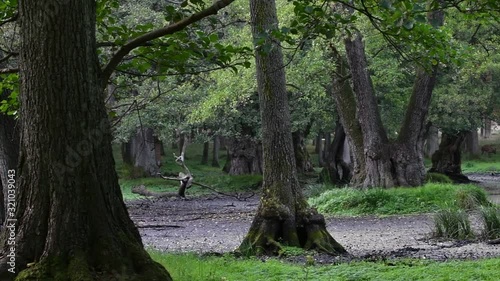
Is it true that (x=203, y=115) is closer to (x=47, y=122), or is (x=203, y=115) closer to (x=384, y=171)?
(x=384, y=171)

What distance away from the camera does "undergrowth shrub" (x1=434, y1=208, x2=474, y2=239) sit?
13.0m

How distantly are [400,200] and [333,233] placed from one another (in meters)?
4.81

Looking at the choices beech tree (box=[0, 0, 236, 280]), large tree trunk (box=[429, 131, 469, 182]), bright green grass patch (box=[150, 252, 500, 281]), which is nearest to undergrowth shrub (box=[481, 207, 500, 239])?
bright green grass patch (box=[150, 252, 500, 281])

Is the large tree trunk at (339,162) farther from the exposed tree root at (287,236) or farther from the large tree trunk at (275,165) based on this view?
the large tree trunk at (275,165)

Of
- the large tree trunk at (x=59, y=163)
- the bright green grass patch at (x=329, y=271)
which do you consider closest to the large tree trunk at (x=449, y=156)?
the bright green grass patch at (x=329, y=271)

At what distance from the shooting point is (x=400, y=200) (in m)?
19.8

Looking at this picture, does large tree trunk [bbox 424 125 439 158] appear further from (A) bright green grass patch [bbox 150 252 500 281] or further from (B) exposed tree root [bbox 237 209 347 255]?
(A) bright green grass patch [bbox 150 252 500 281]

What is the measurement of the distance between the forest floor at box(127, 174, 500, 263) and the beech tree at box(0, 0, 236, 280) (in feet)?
17.5

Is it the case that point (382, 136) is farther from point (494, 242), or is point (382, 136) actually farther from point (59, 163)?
point (59, 163)

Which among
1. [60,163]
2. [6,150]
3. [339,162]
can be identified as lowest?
[339,162]

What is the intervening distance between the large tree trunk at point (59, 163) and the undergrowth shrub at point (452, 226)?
8839 millimetres

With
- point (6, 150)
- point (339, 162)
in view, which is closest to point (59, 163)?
point (6, 150)

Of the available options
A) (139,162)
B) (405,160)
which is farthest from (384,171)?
(139,162)

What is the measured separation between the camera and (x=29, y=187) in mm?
5543
